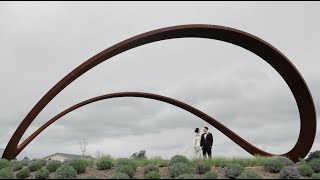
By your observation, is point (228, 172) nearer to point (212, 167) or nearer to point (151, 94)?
point (212, 167)

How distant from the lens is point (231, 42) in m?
19.5

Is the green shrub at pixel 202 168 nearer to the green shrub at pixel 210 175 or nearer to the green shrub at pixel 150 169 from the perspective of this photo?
the green shrub at pixel 210 175

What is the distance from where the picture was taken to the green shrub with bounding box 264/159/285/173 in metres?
16.0

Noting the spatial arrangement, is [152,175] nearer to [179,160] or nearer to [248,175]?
[179,160]

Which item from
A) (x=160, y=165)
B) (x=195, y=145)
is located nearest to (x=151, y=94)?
(x=195, y=145)

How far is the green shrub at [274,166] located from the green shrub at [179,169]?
3196 mm

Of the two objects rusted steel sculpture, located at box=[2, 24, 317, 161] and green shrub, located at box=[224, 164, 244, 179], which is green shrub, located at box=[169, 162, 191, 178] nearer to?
green shrub, located at box=[224, 164, 244, 179]

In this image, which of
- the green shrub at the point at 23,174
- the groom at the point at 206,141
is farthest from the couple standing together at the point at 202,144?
the green shrub at the point at 23,174

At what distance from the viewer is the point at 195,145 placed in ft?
68.9

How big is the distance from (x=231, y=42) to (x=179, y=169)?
280 inches

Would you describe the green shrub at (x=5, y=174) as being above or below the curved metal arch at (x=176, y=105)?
below

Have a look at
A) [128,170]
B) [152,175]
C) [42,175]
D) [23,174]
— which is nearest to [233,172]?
[152,175]

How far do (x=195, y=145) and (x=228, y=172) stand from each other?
599 cm

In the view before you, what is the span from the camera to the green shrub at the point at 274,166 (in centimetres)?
1605
